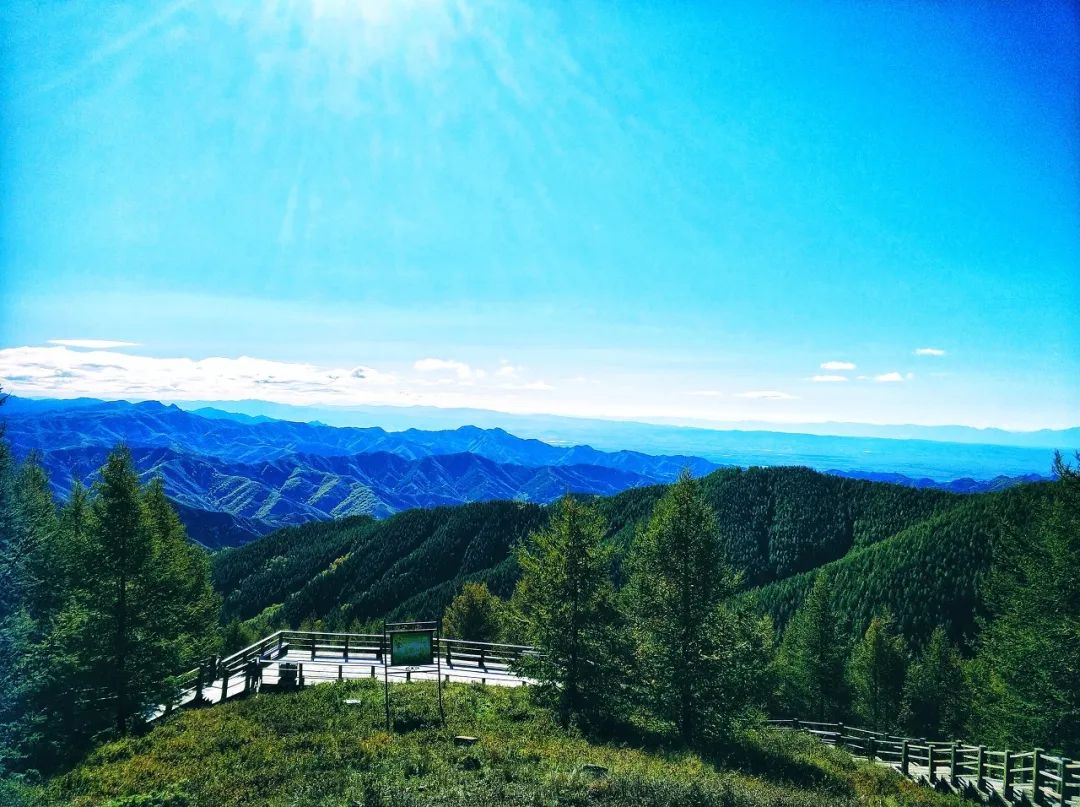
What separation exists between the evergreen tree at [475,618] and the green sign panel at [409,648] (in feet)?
93.7

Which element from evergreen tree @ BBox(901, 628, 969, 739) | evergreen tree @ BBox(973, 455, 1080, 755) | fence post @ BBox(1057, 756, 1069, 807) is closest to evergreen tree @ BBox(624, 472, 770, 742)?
fence post @ BBox(1057, 756, 1069, 807)

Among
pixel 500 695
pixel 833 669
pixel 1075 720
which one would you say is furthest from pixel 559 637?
pixel 833 669

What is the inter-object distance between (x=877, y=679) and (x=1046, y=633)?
33.3m

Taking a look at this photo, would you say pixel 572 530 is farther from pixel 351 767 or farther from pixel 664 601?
pixel 351 767

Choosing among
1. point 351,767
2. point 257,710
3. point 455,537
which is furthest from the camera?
point 455,537

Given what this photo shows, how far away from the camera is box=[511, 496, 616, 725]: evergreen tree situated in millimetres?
Result: 19016

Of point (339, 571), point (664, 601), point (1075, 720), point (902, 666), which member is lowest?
point (339, 571)

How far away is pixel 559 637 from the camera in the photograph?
19.2 meters

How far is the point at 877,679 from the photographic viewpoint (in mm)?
46344

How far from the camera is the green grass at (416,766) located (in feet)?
33.6

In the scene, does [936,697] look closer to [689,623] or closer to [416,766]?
[689,623]

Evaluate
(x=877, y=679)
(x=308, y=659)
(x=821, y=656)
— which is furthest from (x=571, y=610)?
(x=877, y=679)

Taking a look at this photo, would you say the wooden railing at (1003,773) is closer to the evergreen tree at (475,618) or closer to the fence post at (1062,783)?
the fence post at (1062,783)

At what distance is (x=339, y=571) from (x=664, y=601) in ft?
474
